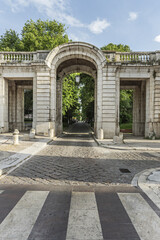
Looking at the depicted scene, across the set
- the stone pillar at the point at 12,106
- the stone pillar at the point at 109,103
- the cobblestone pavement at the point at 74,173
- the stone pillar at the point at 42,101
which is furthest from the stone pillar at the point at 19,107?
the cobblestone pavement at the point at 74,173

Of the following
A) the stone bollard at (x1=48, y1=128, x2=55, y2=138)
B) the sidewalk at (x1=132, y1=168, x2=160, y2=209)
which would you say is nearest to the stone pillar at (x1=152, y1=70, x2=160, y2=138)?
the stone bollard at (x1=48, y1=128, x2=55, y2=138)

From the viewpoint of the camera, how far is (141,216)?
3.05 m

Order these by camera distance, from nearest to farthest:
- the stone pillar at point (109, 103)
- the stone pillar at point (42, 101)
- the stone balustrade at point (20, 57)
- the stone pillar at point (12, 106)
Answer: the stone pillar at point (109, 103), the stone pillar at point (42, 101), the stone balustrade at point (20, 57), the stone pillar at point (12, 106)

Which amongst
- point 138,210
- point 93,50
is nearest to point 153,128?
point 93,50

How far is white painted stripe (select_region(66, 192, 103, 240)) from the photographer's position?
8.23 feet

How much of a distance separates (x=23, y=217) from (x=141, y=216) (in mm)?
2439

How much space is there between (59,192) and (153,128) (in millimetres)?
14590

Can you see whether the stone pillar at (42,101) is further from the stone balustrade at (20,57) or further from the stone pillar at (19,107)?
the stone pillar at (19,107)

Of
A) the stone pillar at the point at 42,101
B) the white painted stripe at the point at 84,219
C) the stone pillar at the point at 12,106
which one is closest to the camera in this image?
the white painted stripe at the point at 84,219

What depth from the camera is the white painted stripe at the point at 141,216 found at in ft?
8.42

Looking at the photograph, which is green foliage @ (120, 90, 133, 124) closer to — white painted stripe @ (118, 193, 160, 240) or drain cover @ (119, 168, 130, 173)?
drain cover @ (119, 168, 130, 173)

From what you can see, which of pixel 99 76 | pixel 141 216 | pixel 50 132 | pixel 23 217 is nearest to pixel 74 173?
pixel 23 217

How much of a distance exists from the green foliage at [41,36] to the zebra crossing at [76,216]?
73.9 ft

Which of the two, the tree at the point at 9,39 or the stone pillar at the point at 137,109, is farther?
the tree at the point at 9,39
